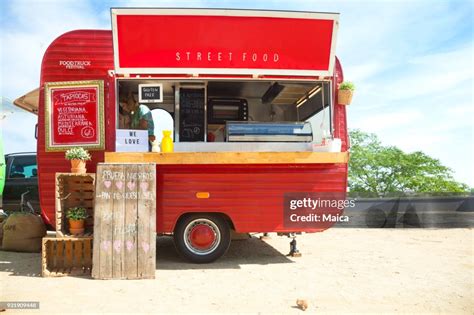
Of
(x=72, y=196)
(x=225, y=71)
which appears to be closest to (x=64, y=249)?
(x=72, y=196)

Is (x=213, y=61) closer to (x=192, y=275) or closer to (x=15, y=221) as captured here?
(x=192, y=275)

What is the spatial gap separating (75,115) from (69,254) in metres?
2.06

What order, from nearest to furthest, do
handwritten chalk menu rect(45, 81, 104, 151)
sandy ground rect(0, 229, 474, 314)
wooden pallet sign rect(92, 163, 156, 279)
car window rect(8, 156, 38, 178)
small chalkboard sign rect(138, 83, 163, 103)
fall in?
sandy ground rect(0, 229, 474, 314), wooden pallet sign rect(92, 163, 156, 279), small chalkboard sign rect(138, 83, 163, 103), handwritten chalk menu rect(45, 81, 104, 151), car window rect(8, 156, 38, 178)

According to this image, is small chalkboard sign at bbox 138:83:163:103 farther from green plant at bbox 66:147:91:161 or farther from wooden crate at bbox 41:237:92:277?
wooden crate at bbox 41:237:92:277

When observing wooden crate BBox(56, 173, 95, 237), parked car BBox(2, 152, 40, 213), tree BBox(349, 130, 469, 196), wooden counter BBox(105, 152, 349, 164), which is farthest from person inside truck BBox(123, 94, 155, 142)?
tree BBox(349, 130, 469, 196)

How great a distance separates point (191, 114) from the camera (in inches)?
247

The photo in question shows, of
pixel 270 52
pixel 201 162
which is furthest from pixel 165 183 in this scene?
pixel 270 52

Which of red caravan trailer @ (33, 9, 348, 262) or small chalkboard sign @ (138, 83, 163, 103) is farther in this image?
small chalkboard sign @ (138, 83, 163, 103)

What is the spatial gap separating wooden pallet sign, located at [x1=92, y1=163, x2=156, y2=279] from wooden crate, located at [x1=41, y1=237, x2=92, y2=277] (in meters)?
0.40

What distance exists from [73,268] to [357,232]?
7.44 meters

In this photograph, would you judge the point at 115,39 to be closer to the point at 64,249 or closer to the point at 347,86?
the point at 64,249

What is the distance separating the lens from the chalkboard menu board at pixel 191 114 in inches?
246

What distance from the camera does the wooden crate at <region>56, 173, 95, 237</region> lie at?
5695 millimetres

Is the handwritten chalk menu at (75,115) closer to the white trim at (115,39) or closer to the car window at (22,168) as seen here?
the white trim at (115,39)
